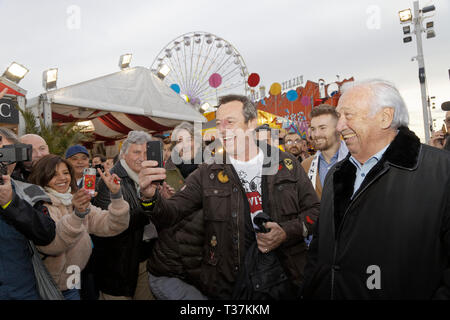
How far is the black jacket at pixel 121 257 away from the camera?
8.35ft

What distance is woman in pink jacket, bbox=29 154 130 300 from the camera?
2010 millimetres

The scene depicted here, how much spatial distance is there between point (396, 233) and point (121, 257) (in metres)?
2.10

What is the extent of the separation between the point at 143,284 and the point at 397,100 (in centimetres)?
246

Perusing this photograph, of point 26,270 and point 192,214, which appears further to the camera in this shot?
point 192,214

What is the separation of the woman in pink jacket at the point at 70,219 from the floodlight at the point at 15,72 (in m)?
4.70

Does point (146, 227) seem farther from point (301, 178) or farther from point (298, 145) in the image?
point (298, 145)

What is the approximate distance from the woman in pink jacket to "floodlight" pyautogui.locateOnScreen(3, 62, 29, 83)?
15.4 ft

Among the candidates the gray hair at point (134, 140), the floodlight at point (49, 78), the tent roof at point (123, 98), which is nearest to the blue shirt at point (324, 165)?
the gray hair at point (134, 140)

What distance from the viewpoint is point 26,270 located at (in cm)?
187

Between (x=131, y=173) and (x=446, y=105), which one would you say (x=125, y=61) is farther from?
(x=446, y=105)

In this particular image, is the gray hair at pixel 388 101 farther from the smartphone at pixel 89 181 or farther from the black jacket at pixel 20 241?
the black jacket at pixel 20 241

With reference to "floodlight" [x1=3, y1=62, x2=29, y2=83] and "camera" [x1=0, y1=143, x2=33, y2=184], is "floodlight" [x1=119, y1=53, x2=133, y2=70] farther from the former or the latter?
"camera" [x1=0, y1=143, x2=33, y2=184]

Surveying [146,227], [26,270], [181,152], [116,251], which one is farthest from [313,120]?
[26,270]

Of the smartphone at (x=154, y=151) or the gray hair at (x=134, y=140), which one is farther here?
the gray hair at (x=134, y=140)
